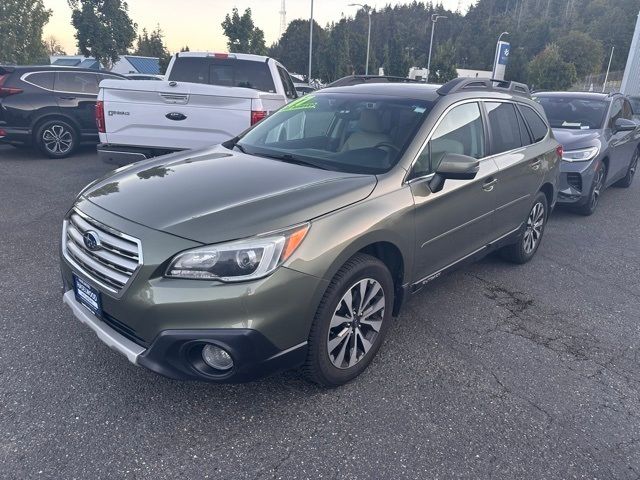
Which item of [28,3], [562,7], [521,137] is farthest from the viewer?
[562,7]

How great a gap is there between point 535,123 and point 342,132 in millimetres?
2396

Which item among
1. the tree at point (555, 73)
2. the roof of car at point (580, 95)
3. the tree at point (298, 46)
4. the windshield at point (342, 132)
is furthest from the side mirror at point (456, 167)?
the tree at point (298, 46)

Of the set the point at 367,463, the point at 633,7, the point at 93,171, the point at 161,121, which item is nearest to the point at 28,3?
the point at 93,171

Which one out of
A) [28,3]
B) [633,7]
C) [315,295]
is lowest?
[315,295]

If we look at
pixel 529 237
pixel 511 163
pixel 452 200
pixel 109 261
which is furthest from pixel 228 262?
pixel 529 237

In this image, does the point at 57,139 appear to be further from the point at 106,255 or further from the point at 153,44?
the point at 153,44

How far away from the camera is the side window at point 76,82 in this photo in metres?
9.50

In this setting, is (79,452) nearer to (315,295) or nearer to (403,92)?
(315,295)

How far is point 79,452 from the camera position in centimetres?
238

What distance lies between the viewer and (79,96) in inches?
379

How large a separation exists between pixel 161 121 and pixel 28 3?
29.7 metres

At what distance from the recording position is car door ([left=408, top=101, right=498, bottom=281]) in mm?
3299

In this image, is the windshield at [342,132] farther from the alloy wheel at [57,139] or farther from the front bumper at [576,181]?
the alloy wheel at [57,139]

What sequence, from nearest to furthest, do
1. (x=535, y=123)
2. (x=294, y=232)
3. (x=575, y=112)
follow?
(x=294, y=232), (x=535, y=123), (x=575, y=112)
